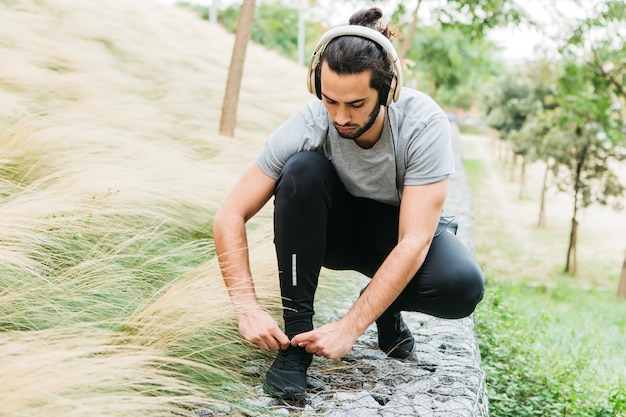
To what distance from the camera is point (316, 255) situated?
2.15m

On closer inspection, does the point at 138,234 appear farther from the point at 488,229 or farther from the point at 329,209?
the point at 488,229

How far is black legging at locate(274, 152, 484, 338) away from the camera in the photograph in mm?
2113

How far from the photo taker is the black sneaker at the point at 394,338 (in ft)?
8.29

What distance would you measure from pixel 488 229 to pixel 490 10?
9.71 meters

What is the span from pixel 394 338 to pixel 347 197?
1.93 ft

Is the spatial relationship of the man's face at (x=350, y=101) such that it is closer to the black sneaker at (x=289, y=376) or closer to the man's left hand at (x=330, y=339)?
the man's left hand at (x=330, y=339)

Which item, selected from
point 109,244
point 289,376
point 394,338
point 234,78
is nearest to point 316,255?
point 289,376

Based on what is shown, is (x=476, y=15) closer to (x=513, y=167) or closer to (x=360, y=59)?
(x=360, y=59)

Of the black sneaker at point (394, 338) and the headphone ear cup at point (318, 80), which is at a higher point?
the headphone ear cup at point (318, 80)

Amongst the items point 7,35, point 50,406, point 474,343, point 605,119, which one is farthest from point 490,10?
point 50,406

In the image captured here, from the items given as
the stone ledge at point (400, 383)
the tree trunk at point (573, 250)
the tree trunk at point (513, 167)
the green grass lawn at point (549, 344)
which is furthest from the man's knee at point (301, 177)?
the tree trunk at point (513, 167)

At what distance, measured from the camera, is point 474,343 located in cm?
295

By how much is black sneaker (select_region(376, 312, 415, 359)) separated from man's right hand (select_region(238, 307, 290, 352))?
21.0 inches

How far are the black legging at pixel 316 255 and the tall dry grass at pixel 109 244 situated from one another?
262 mm
